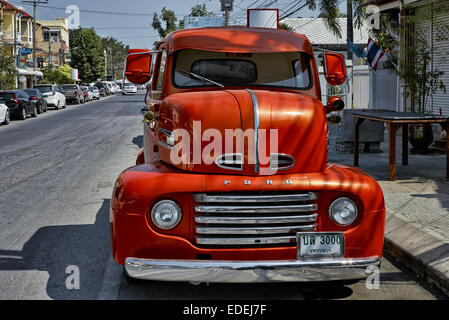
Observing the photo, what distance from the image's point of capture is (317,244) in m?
4.40

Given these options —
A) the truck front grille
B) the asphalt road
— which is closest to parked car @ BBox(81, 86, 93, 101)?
the asphalt road

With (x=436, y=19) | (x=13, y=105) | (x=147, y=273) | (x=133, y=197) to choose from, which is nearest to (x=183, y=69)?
(x=133, y=197)

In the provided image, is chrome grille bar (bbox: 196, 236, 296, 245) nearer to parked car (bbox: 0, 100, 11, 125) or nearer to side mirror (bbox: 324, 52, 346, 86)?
side mirror (bbox: 324, 52, 346, 86)

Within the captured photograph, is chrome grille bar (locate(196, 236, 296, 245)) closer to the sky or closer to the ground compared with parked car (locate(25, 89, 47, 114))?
closer to the ground

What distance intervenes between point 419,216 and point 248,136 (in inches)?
128

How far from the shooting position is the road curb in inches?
204

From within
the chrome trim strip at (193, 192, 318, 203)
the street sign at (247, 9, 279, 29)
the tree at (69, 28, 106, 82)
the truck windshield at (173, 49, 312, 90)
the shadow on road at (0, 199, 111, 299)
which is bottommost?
the shadow on road at (0, 199, 111, 299)

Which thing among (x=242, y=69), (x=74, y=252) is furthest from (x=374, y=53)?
(x=74, y=252)

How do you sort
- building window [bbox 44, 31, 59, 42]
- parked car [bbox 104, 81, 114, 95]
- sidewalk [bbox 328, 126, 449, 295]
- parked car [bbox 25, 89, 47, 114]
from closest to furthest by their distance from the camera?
sidewalk [bbox 328, 126, 449, 295] < parked car [bbox 25, 89, 47, 114] < parked car [bbox 104, 81, 114, 95] < building window [bbox 44, 31, 59, 42]

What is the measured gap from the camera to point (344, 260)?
4355 mm

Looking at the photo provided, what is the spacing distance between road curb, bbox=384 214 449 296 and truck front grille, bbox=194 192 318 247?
1.46 meters

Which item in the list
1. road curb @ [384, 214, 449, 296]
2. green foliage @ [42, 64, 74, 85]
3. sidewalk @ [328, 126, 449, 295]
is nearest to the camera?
road curb @ [384, 214, 449, 296]
